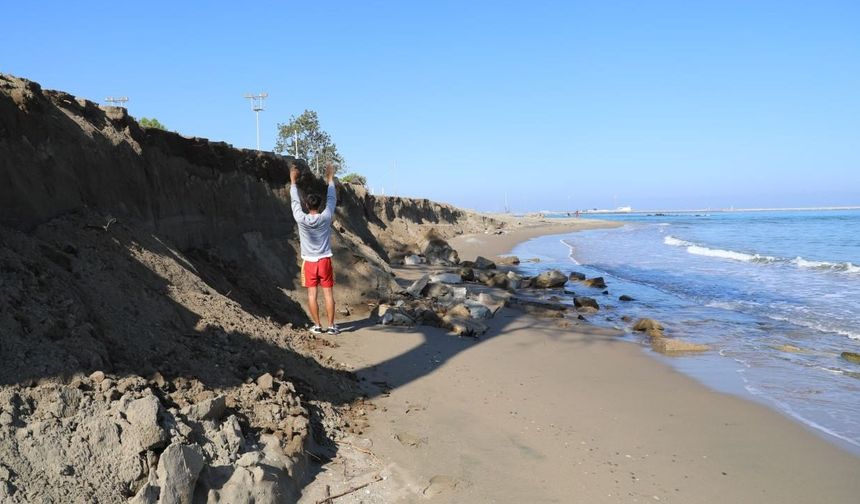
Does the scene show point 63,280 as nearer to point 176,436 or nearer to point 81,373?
point 81,373

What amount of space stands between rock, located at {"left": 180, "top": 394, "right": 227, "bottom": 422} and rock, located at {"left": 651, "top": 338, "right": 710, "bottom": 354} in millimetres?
6672

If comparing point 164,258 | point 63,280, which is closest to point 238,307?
point 164,258

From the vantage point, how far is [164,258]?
555 cm

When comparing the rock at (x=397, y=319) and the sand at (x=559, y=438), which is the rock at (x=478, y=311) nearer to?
the rock at (x=397, y=319)

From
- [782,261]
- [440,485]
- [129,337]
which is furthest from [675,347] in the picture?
[782,261]

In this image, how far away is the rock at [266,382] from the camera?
12.9 feet

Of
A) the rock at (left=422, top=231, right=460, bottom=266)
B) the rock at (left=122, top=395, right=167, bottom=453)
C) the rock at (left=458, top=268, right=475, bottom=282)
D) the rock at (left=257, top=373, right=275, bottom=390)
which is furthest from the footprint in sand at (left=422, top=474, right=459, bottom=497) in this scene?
the rock at (left=422, top=231, right=460, bottom=266)

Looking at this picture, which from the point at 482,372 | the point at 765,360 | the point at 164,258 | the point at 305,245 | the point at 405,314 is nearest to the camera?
the point at 164,258

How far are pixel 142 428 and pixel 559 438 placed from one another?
301cm

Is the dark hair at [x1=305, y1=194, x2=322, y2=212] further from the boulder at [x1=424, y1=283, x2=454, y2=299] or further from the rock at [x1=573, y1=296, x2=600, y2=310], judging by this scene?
the rock at [x1=573, y1=296, x2=600, y2=310]

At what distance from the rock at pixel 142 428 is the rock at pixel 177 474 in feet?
0.36

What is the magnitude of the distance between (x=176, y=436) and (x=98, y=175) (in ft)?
13.1

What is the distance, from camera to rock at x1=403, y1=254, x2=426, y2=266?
2014 centimetres

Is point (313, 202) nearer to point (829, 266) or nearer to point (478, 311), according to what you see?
point (478, 311)
